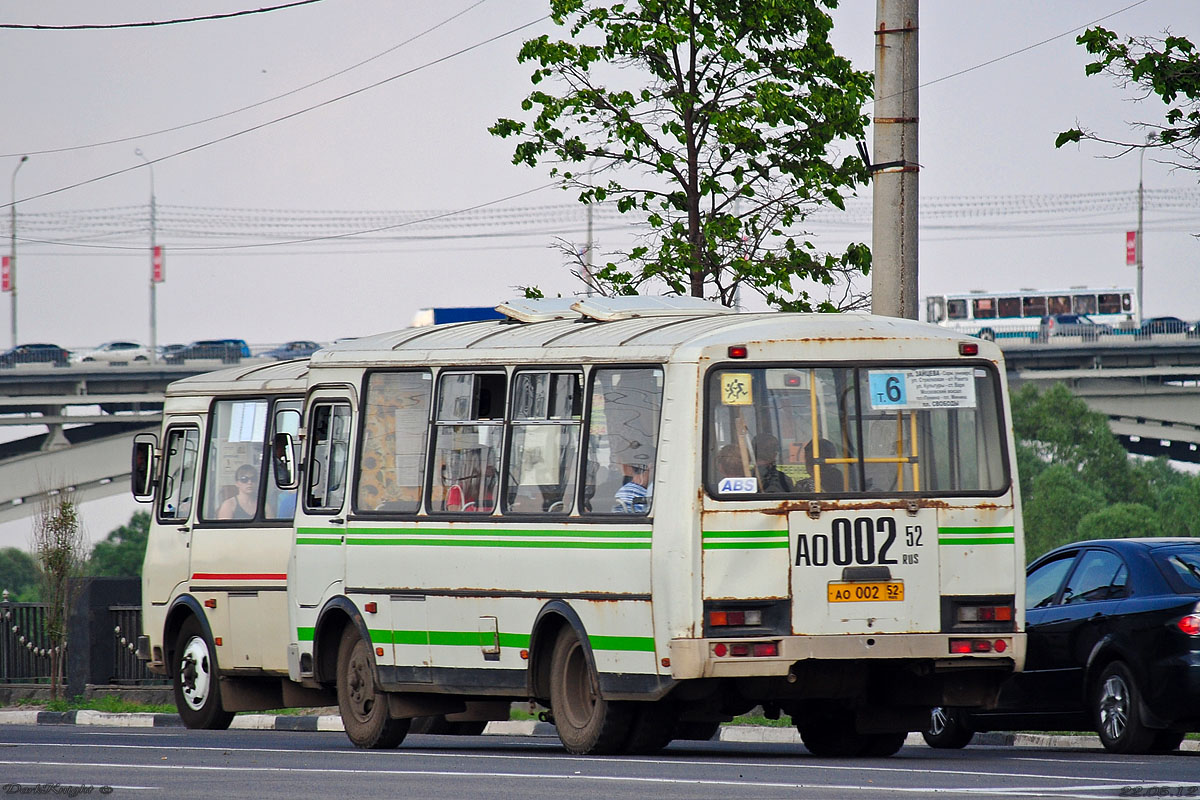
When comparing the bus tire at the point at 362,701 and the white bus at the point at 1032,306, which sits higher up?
the white bus at the point at 1032,306

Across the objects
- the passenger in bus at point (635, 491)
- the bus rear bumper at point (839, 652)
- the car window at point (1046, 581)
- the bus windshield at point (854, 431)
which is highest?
the bus windshield at point (854, 431)

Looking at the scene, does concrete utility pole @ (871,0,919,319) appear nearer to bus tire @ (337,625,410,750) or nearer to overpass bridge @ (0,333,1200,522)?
bus tire @ (337,625,410,750)

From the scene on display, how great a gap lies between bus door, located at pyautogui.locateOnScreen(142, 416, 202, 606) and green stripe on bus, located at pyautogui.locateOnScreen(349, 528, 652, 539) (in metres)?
3.91

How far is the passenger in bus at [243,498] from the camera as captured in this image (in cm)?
1744

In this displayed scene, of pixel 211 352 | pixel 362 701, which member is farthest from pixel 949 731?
pixel 211 352

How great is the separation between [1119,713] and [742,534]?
10.3ft

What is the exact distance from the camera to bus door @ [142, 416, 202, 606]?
59.6 ft

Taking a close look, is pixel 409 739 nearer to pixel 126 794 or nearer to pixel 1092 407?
pixel 126 794

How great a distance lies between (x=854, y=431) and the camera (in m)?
12.6

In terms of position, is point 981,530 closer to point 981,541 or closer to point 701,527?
point 981,541

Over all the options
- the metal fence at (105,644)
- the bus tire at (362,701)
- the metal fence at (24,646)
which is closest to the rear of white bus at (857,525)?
the bus tire at (362,701)

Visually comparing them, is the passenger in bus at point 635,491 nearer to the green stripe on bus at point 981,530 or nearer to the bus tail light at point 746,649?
the bus tail light at point 746,649

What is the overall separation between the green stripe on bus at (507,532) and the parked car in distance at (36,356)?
70.7 metres

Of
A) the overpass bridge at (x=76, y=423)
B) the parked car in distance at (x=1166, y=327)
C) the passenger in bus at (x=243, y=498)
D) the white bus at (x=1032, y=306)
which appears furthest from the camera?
the white bus at (x=1032, y=306)
